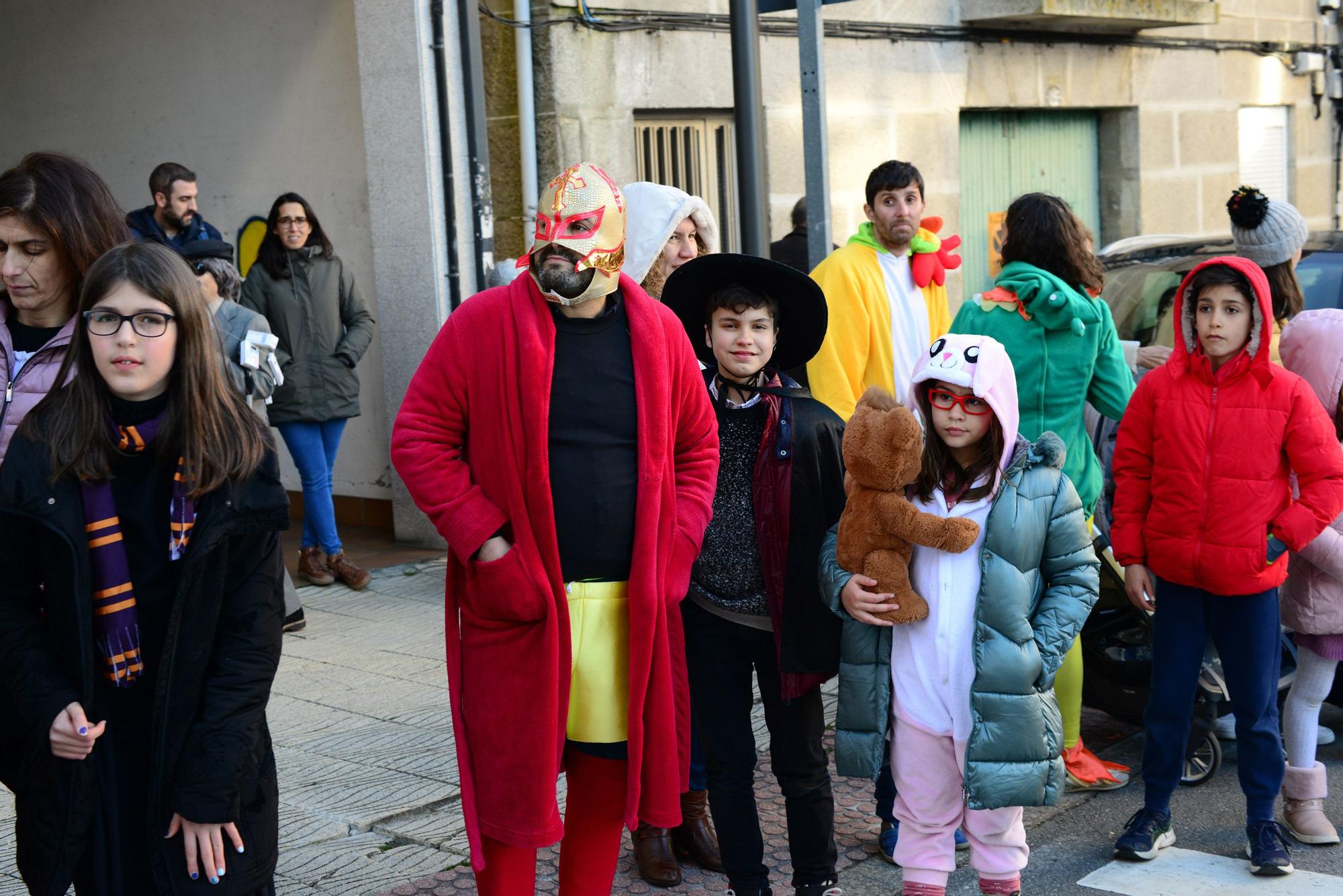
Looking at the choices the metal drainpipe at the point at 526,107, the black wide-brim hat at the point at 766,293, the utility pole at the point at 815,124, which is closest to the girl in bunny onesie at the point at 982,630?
the black wide-brim hat at the point at 766,293

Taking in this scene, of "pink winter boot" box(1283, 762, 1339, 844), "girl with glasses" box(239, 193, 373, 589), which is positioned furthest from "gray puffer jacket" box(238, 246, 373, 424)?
"pink winter boot" box(1283, 762, 1339, 844)

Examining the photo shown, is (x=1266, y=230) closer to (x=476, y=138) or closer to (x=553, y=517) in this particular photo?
(x=553, y=517)

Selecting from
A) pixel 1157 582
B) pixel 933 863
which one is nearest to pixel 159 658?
pixel 933 863

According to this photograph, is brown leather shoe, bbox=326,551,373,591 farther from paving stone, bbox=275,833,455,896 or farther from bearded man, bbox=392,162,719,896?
bearded man, bbox=392,162,719,896

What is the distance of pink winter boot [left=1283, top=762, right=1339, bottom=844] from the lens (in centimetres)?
444

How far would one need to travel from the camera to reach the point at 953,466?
12.5 ft

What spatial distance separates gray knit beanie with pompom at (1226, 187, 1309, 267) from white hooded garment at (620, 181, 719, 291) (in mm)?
1859

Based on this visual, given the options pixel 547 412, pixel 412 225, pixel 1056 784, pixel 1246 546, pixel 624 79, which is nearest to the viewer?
pixel 547 412

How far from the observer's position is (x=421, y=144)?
26.3ft

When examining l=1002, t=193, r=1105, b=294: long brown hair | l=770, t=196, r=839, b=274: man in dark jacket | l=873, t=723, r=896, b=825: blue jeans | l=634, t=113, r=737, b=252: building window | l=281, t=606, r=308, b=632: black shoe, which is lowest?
l=873, t=723, r=896, b=825: blue jeans

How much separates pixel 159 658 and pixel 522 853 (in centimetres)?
100

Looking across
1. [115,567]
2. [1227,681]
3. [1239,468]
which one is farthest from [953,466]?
[115,567]

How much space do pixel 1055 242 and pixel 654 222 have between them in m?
1.37

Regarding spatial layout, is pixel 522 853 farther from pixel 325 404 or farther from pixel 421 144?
pixel 421 144
